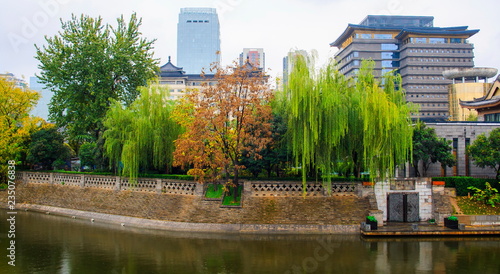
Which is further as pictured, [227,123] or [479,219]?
[227,123]

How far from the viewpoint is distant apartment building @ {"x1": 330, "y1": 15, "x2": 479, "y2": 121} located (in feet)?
184

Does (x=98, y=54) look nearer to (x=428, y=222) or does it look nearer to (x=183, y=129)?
(x=183, y=129)

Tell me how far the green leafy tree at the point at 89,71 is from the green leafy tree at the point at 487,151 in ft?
67.4

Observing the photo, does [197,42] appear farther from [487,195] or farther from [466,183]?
[487,195]

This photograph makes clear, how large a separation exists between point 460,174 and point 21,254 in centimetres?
2205

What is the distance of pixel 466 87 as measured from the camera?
4712 cm

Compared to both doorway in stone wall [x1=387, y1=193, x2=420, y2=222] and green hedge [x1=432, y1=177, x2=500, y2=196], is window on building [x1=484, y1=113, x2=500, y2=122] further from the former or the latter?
doorway in stone wall [x1=387, y1=193, x2=420, y2=222]

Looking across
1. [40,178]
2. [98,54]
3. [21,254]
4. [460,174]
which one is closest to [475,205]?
[460,174]

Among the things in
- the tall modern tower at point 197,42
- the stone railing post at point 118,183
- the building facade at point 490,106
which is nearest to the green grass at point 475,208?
the building facade at point 490,106

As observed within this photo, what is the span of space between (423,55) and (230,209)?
49.7 meters

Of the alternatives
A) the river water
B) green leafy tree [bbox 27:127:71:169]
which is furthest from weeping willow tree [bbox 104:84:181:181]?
green leafy tree [bbox 27:127:71:169]

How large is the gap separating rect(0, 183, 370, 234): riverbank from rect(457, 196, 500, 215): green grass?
4618 mm

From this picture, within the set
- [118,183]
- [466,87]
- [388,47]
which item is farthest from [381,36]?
[118,183]

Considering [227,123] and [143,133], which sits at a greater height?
[227,123]
